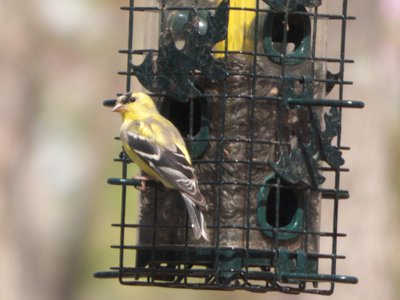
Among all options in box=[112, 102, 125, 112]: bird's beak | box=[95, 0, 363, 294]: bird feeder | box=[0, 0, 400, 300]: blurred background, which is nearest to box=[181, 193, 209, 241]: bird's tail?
box=[95, 0, 363, 294]: bird feeder

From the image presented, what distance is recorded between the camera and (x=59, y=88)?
21.7 meters

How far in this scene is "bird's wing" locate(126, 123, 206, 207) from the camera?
993cm

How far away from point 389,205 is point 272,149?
15.4 feet

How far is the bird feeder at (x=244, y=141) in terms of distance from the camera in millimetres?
10070

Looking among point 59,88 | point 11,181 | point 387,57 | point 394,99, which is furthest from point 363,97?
point 59,88

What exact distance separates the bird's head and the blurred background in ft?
13.0

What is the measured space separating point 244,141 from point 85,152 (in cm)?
1237

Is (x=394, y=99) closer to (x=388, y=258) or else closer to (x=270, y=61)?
(x=388, y=258)

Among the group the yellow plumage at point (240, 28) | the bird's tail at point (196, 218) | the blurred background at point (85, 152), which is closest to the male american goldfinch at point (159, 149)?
the bird's tail at point (196, 218)

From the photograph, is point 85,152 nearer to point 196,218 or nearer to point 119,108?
point 119,108

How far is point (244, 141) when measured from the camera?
33.4 ft

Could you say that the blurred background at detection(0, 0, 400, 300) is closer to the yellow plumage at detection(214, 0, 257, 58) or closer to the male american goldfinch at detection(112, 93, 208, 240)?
the yellow plumage at detection(214, 0, 257, 58)

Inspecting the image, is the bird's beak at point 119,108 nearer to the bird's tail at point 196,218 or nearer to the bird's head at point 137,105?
the bird's head at point 137,105

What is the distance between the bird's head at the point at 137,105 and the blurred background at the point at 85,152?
3.97 meters
